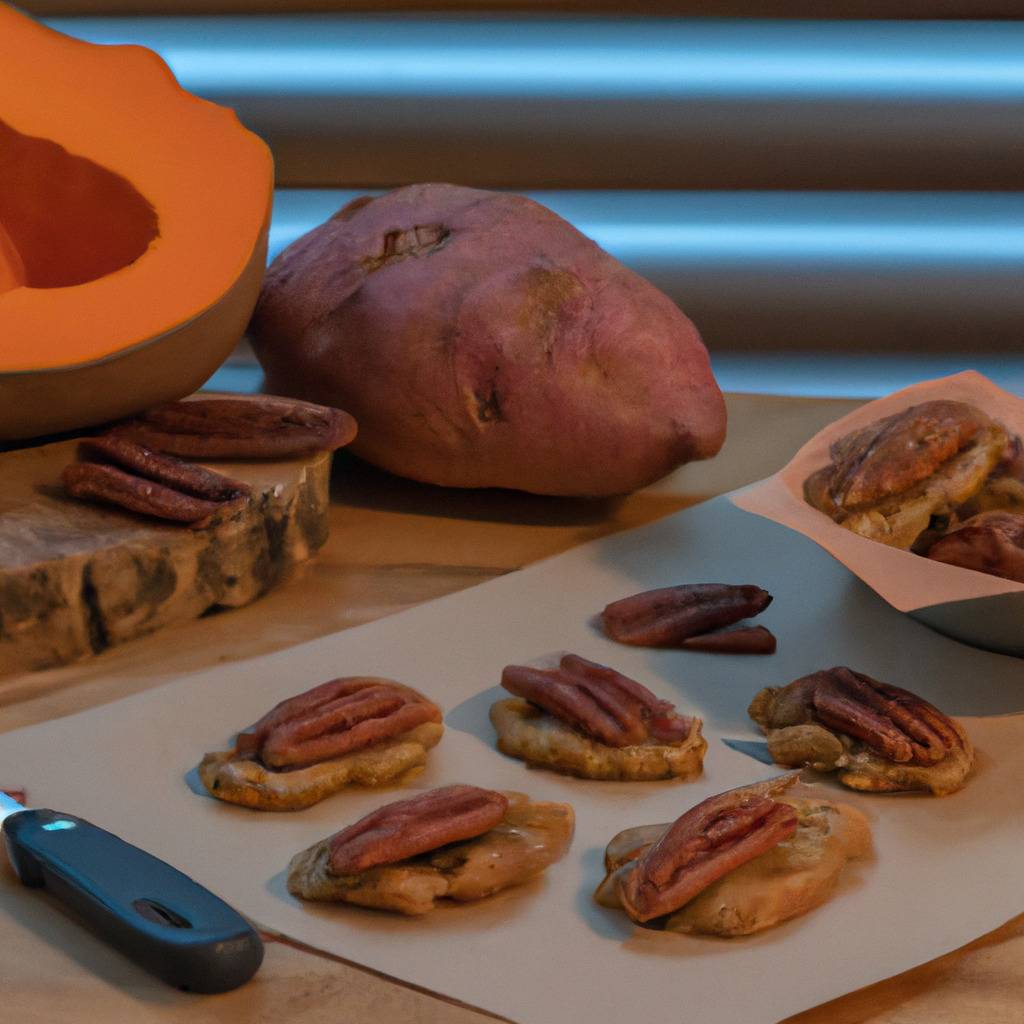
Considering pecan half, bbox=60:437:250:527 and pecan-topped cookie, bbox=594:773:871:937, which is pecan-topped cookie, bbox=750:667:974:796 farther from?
pecan half, bbox=60:437:250:527

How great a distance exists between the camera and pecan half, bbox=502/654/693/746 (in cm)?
88

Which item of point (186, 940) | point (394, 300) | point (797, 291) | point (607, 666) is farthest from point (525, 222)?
point (186, 940)

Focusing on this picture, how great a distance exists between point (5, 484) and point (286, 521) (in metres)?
0.21

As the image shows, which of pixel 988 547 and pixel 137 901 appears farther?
pixel 988 547

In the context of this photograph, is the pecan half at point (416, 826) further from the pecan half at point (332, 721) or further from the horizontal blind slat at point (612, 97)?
the horizontal blind slat at point (612, 97)

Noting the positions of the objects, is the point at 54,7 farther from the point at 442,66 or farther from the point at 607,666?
the point at 607,666

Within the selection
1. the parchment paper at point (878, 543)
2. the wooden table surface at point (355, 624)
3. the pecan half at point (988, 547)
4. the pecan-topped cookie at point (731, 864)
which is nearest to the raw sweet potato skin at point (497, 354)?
the wooden table surface at point (355, 624)

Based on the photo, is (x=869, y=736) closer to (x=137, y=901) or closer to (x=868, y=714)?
(x=868, y=714)

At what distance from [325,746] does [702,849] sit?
0.24 m

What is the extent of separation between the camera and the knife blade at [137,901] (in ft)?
2.16

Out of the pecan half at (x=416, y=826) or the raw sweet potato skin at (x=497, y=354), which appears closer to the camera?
the pecan half at (x=416, y=826)

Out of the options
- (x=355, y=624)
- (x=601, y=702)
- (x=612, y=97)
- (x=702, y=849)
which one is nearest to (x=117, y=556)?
(x=355, y=624)

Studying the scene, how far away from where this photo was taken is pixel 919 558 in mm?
929

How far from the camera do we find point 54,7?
189 centimetres
